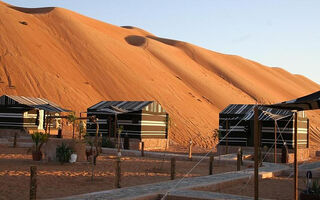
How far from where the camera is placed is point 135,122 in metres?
28.8

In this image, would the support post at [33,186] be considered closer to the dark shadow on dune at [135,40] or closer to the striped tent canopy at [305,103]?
the striped tent canopy at [305,103]

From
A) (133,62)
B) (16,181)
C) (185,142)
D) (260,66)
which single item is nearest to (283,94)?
(260,66)

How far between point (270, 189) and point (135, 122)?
17.2 meters

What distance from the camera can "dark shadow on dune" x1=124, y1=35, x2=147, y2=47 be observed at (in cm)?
7756

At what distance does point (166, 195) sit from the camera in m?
9.35

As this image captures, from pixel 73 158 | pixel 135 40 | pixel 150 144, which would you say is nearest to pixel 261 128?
pixel 150 144

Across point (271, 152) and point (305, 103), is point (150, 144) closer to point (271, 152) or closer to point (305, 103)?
point (271, 152)

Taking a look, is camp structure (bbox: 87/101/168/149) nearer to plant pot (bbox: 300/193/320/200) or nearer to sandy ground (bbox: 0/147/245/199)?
sandy ground (bbox: 0/147/245/199)

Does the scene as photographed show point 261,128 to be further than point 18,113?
No

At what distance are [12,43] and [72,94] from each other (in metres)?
10.7

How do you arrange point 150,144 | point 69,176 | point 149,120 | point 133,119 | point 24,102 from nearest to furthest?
point 69,176, point 133,119, point 149,120, point 150,144, point 24,102

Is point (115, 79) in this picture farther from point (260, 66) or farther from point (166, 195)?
point (260, 66)

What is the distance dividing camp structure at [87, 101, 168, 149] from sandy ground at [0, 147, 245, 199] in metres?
8.94

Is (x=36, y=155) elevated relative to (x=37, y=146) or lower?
lower
